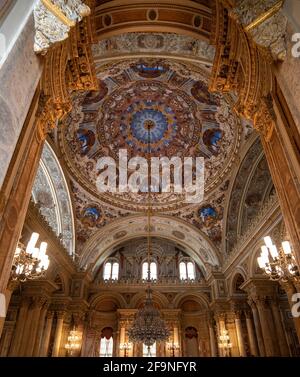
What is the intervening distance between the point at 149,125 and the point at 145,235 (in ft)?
26.4

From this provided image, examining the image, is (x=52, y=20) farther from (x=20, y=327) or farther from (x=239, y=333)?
(x=239, y=333)

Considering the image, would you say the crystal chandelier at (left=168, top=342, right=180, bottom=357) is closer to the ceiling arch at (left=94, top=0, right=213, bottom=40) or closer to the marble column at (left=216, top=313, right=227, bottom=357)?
the marble column at (left=216, top=313, right=227, bottom=357)

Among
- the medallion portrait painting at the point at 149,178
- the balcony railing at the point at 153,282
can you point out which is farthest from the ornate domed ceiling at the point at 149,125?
the balcony railing at the point at 153,282

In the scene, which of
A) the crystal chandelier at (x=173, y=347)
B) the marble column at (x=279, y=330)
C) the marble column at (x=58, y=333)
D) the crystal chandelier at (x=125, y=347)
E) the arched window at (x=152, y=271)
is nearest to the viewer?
the marble column at (x=279, y=330)

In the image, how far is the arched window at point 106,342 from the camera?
16203mm

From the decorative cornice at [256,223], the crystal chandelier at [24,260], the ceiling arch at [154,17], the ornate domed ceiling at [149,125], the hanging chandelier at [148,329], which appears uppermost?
the ornate domed ceiling at [149,125]

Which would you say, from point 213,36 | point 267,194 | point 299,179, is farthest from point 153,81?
point 299,179

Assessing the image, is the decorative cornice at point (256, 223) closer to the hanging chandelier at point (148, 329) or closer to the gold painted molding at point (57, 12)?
the hanging chandelier at point (148, 329)

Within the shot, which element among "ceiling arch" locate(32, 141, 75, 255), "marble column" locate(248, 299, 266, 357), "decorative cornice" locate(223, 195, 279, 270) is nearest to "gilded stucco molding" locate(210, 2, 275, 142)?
"decorative cornice" locate(223, 195, 279, 270)

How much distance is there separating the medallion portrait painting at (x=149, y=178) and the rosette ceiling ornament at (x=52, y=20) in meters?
0.02

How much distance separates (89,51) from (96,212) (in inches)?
428

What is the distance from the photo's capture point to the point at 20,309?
1158cm

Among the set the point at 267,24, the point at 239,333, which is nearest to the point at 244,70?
the point at 267,24

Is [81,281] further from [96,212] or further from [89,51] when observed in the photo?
[89,51]
